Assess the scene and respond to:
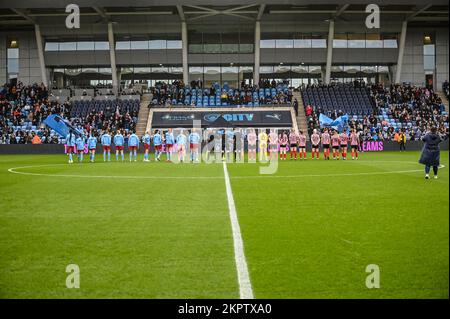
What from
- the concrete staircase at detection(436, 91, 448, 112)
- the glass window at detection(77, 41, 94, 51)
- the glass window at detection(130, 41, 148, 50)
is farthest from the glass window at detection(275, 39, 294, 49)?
the glass window at detection(77, 41, 94, 51)

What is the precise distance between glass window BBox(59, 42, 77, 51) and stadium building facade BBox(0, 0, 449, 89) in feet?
0.50

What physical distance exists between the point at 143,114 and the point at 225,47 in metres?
12.7

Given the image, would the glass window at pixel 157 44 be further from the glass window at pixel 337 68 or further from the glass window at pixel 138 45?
the glass window at pixel 337 68

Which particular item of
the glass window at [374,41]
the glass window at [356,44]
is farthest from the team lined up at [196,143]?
the glass window at [374,41]

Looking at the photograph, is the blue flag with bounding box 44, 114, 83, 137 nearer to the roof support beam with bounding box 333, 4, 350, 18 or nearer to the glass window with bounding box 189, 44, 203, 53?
the glass window with bounding box 189, 44, 203, 53

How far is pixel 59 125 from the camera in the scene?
3272cm

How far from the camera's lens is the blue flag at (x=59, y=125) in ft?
105

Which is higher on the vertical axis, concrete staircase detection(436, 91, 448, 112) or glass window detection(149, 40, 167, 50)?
glass window detection(149, 40, 167, 50)

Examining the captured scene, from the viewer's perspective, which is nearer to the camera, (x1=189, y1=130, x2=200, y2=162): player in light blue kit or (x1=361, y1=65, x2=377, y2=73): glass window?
(x1=189, y1=130, x2=200, y2=162): player in light blue kit

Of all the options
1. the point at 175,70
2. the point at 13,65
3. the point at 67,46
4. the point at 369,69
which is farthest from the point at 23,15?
the point at 369,69

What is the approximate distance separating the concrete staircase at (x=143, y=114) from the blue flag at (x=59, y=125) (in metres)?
17.4

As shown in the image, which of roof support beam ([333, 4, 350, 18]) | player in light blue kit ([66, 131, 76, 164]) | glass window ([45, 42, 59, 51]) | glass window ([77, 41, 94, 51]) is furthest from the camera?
glass window ([45, 42, 59, 51])

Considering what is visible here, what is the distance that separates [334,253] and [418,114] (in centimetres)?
4824

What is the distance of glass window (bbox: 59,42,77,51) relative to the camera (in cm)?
5881
